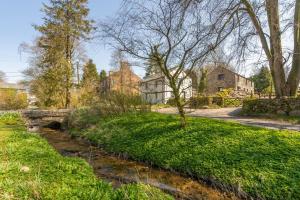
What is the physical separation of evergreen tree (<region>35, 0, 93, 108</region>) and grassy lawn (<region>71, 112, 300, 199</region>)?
578 inches

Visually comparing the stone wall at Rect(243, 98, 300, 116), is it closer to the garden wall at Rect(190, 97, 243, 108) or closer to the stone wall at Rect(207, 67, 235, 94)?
the garden wall at Rect(190, 97, 243, 108)

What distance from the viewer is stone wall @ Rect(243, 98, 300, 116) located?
40.4 ft

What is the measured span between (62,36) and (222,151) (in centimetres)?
2208

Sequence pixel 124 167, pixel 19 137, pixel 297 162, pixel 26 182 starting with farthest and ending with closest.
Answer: pixel 19 137, pixel 124 167, pixel 297 162, pixel 26 182

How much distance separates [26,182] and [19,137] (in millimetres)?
5094

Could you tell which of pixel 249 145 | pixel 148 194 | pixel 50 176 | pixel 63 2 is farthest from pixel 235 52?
pixel 63 2

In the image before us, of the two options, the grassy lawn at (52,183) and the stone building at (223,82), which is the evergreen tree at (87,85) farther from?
the stone building at (223,82)

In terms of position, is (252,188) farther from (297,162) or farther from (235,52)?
(235,52)

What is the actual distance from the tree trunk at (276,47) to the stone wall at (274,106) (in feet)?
2.55

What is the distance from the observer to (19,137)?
8.20 metres

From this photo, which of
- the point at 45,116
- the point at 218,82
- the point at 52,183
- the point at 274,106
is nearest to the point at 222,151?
the point at 52,183

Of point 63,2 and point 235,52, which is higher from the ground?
point 63,2

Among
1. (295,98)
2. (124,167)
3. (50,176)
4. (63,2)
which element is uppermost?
(63,2)

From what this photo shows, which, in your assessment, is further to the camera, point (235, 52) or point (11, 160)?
point (235, 52)
